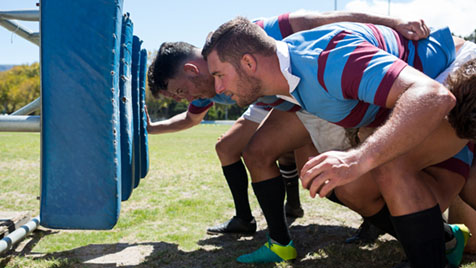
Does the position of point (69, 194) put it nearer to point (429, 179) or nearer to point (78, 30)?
point (78, 30)

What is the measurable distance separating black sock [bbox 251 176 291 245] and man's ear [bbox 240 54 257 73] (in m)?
0.95

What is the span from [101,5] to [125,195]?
1128 mm

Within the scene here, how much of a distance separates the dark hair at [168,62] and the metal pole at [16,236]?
4.26ft

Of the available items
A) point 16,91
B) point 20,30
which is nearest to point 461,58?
point 20,30

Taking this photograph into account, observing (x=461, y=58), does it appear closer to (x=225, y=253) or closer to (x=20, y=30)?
(x=225, y=253)

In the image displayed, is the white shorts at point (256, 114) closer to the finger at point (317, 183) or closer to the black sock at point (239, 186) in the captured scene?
the black sock at point (239, 186)

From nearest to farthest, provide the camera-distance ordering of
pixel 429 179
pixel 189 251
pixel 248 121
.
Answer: pixel 429 179 < pixel 189 251 < pixel 248 121

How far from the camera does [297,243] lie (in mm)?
3000

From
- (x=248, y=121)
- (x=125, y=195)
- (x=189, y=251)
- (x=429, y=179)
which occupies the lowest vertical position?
(x=189, y=251)

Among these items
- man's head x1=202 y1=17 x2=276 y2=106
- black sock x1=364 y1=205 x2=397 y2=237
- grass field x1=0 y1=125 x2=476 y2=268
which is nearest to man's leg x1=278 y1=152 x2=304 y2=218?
grass field x1=0 y1=125 x2=476 y2=268

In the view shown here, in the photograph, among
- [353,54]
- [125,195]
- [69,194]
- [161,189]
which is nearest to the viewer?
[353,54]

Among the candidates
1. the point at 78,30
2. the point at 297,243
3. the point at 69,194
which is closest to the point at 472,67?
the point at 297,243

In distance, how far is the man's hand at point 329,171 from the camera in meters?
1.43

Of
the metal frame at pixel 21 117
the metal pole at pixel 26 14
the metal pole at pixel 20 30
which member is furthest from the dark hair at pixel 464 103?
the metal pole at pixel 20 30
